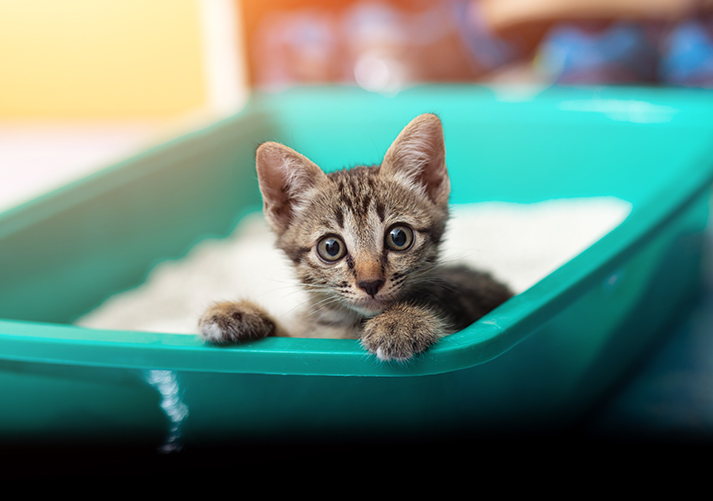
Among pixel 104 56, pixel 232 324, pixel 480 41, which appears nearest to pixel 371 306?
pixel 232 324

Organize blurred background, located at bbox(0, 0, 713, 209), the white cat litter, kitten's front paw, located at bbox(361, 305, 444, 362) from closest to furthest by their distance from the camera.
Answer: kitten's front paw, located at bbox(361, 305, 444, 362) → the white cat litter → blurred background, located at bbox(0, 0, 713, 209)

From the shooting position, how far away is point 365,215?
2.83 ft

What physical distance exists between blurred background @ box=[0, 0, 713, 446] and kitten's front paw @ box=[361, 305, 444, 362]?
651 mm

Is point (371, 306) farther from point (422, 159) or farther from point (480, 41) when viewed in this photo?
point (480, 41)

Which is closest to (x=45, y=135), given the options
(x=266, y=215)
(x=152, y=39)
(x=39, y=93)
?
(x=39, y=93)

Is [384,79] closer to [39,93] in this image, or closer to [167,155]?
[167,155]

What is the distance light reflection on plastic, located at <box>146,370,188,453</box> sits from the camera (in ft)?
2.97

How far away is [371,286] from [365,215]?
10 centimetres

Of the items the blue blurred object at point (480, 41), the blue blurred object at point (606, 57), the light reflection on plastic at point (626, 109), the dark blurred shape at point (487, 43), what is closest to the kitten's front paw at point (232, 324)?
the light reflection on plastic at point (626, 109)

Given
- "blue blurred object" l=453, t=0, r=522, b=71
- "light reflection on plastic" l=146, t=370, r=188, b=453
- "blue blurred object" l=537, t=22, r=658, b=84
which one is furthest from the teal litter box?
"blue blurred object" l=453, t=0, r=522, b=71

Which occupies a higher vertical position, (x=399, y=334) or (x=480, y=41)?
(x=480, y=41)

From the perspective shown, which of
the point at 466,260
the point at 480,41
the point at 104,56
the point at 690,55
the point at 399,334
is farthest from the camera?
the point at 104,56

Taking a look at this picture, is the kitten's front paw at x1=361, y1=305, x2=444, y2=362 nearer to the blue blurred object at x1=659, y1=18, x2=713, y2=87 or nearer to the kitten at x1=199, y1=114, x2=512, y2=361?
the kitten at x1=199, y1=114, x2=512, y2=361

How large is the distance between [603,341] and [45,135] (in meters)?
3.17
